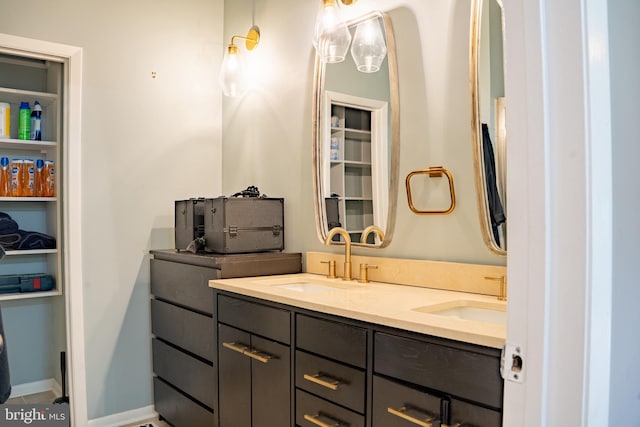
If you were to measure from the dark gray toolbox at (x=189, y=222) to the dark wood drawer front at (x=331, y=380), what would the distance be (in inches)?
43.3

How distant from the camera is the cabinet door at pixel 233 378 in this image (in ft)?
6.68

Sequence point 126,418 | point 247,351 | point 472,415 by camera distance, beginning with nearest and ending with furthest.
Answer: point 472,415 → point 247,351 → point 126,418

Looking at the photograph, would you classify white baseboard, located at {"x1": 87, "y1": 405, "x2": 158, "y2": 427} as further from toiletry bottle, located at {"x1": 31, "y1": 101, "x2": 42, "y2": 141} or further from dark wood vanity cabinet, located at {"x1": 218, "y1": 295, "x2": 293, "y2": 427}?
toiletry bottle, located at {"x1": 31, "y1": 101, "x2": 42, "y2": 141}

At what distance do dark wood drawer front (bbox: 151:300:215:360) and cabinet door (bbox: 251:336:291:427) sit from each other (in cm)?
39

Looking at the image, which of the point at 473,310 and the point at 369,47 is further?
the point at 369,47

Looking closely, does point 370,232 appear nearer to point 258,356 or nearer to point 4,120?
point 258,356

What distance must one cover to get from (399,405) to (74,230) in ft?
6.77

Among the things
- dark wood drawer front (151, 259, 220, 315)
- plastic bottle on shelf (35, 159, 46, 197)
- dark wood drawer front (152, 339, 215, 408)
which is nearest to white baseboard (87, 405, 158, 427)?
dark wood drawer front (152, 339, 215, 408)

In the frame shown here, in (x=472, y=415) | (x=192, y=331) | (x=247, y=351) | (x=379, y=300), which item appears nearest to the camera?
(x=472, y=415)

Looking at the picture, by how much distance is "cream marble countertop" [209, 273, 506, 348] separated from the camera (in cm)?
125

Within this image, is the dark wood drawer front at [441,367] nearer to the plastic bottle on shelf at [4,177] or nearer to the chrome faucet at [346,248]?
the chrome faucet at [346,248]

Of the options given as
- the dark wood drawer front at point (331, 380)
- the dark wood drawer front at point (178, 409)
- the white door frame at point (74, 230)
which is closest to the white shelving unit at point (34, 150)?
the white door frame at point (74, 230)

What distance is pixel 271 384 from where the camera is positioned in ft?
6.19

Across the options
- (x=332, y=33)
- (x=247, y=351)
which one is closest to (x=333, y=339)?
(x=247, y=351)
